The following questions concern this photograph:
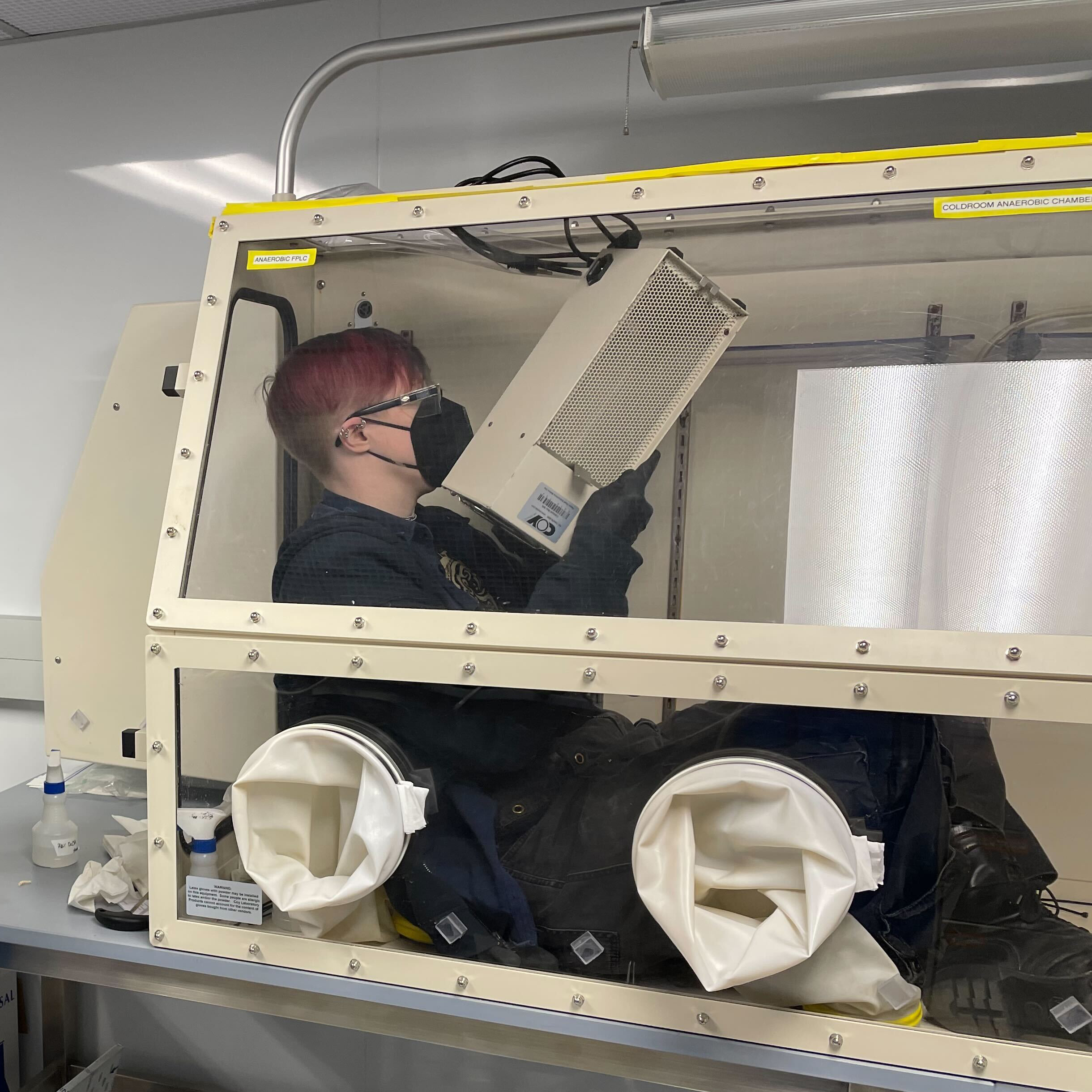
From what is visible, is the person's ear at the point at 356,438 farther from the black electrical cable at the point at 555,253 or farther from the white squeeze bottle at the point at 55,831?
the white squeeze bottle at the point at 55,831

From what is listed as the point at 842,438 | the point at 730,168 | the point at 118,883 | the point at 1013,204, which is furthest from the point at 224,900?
the point at 1013,204

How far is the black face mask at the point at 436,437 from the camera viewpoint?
1119 mm

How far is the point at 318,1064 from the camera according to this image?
1.89 metres

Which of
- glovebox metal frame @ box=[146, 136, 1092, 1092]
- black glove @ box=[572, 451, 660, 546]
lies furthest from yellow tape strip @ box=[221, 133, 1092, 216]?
black glove @ box=[572, 451, 660, 546]

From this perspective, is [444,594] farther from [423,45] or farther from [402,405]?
[423,45]

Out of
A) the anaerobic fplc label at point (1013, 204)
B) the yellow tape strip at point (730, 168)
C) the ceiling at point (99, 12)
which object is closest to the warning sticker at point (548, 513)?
the yellow tape strip at point (730, 168)

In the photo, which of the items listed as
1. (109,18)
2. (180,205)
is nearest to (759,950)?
(180,205)

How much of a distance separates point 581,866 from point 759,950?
0.81 feet

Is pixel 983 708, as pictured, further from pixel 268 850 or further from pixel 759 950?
pixel 268 850

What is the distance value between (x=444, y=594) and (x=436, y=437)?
8.6 inches

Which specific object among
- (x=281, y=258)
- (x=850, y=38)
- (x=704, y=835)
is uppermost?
(x=850, y=38)

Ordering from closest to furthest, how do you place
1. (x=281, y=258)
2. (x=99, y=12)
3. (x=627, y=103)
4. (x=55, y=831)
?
(x=281, y=258), (x=55, y=831), (x=627, y=103), (x=99, y=12)

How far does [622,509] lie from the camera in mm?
1074

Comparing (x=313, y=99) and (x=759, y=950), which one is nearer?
(x=759, y=950)
